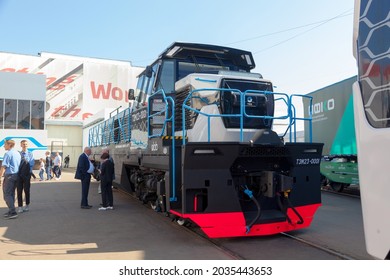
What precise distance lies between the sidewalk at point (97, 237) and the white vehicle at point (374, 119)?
8.25 feet

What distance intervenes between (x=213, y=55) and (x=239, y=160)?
2693 millimetres

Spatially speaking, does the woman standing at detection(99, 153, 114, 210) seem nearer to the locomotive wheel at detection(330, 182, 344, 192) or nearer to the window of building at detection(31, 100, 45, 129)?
the locomotive wheel at detection(330, 182, 344, 192)

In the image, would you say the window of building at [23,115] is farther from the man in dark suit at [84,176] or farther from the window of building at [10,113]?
the man in dark suit at [84,176]

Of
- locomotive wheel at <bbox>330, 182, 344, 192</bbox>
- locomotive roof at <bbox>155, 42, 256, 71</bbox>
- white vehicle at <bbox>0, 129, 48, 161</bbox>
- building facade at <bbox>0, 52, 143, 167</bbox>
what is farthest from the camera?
building facade at <bbox>0, 52, 143, 167</bbox>

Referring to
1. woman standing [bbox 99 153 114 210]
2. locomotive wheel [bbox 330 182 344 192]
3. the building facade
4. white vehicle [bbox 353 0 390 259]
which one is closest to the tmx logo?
locomotive wheel [bbox 330 182 344 192]

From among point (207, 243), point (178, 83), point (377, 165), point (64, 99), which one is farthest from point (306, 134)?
point (64, 99)

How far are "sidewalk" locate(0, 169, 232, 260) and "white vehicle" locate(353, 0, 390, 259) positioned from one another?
2.51m

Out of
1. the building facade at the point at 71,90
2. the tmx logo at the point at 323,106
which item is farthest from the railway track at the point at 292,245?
the building facade at the point at 71,90

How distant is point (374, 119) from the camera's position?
2508 mm

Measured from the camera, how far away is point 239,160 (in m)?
5.31

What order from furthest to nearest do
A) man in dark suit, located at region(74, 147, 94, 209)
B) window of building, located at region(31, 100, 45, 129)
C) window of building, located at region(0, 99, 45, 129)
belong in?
window of building, located at region(31, 100, 45, 129) → window of building, located at region(0, 99, 45, 129) → man in dark suit, located at region(74, 147, 94, 209)

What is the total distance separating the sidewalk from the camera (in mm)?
4754

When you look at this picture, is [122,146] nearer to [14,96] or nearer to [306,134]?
[306,134]

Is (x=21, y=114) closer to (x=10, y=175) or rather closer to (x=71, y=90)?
(x=71, y=90)
